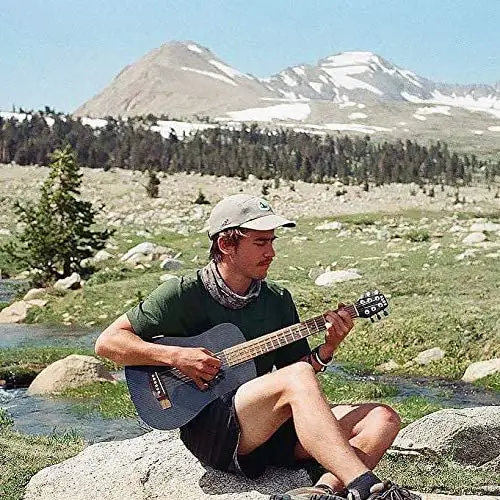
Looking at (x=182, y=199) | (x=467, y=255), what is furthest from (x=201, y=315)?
(x=182, y=199)

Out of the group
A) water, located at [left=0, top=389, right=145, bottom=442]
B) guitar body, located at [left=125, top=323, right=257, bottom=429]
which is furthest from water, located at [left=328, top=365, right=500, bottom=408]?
guitar body, located at [left=125, top=323, right=257, bottom=429]

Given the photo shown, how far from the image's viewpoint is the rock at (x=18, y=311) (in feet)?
77.4

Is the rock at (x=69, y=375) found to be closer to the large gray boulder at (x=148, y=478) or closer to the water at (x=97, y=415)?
the water at (x=97, y=415)

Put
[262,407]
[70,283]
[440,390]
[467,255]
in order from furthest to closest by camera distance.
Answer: [70,283]
[467,255]
[440,390]
[262,407]

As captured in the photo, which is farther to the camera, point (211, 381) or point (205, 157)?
point (205, 157)

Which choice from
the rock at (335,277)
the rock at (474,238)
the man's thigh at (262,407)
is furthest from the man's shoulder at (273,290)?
the rock at (474,238)

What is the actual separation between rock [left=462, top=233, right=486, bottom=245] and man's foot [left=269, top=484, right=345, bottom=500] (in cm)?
2437

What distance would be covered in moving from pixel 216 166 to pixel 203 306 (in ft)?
312

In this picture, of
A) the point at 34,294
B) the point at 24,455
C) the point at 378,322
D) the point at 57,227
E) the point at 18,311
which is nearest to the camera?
the point at 24,455

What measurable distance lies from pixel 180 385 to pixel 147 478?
986mm

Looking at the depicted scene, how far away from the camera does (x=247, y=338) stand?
249 inches

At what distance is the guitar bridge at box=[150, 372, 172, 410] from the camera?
20.6 feet

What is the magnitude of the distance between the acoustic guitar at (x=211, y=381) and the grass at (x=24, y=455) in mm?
1608

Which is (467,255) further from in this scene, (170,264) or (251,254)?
(251,254)
